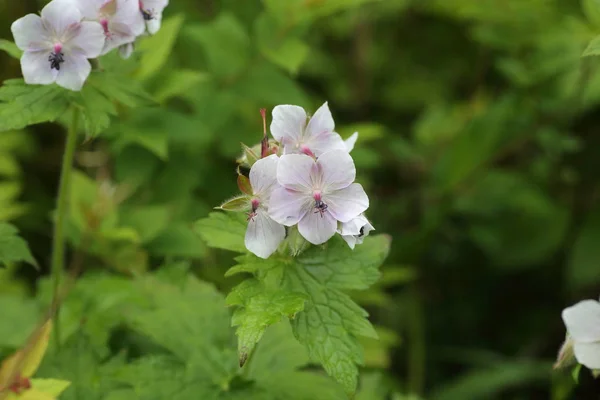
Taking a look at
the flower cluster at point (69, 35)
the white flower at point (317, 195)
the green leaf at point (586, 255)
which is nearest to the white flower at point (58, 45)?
the flower cluster at point (69, 35)

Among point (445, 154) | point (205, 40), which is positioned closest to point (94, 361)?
point (205, 40)

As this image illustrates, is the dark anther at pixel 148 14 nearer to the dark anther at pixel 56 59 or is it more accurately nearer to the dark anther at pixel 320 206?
the dark anther at pixel 56 59

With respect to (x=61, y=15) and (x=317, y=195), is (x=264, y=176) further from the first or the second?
(x=61, y=15)

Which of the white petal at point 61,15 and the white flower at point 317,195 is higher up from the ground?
the white petal at point 61,15

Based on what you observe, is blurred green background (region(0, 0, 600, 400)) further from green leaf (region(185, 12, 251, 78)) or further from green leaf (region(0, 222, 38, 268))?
green leaf (region(0, 222, 38, 268))

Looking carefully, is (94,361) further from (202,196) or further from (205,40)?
(205,40)

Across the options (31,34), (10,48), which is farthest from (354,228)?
(10,48)
